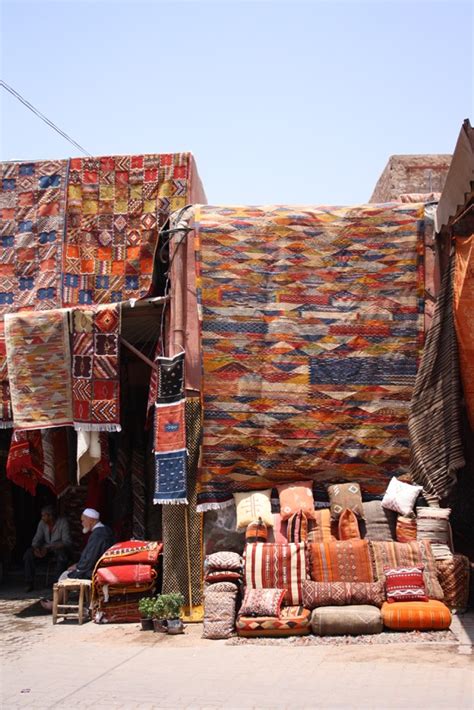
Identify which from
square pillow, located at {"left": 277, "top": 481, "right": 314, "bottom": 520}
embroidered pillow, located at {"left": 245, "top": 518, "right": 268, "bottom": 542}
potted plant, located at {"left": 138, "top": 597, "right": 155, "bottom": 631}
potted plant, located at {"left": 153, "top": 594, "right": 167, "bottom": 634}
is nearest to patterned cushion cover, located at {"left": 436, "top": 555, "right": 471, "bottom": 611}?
square pillow, located at {"left": 277, "top": 481, "right": 314, "bottom": 520}

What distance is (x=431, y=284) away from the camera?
9.95 meters

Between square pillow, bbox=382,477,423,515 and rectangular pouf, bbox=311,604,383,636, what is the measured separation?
1323 mm

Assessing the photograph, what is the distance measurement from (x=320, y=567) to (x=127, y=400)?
462cm

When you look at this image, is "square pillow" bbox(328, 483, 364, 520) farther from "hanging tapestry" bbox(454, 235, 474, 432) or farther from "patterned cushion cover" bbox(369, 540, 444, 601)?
"hanging tapestry" bbox(454, 235, 474, 432)

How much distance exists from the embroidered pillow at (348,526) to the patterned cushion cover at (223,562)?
3.46 ft

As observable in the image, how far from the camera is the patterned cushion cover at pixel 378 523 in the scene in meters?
9.26

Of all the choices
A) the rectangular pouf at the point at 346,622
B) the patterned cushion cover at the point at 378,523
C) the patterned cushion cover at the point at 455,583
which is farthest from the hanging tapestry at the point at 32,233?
the patterned cushion cover at the point at 455,583

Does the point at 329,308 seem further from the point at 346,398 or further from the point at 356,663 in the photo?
the point at 356,663

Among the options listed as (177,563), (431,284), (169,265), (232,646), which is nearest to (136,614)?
(177,563)

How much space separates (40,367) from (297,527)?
3380 mm

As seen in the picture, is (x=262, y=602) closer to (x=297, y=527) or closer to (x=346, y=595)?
(x=346, y=595)

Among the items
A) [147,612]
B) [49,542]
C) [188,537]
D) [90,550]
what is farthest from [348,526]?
[49,542]

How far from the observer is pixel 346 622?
317 inches

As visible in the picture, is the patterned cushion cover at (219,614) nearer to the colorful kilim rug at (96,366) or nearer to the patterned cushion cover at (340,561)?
the patterned cushion cover at (340,561)
